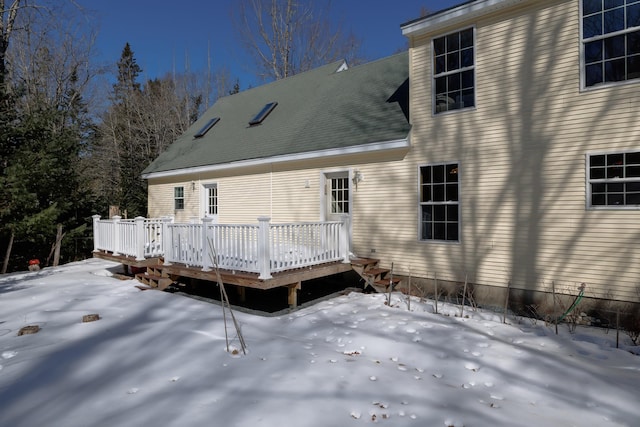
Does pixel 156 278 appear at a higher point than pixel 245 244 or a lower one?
lower

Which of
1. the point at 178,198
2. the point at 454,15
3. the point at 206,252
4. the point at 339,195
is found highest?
the point at 454,15

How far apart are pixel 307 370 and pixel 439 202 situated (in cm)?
472

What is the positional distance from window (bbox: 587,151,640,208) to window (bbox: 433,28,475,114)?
2355mm

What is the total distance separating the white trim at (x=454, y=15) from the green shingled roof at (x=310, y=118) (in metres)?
1.67

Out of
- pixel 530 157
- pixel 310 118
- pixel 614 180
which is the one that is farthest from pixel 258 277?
pixel 310 118

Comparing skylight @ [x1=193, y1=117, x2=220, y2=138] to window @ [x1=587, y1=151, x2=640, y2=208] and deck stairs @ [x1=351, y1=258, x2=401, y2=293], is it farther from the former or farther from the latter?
window @ [x1=587, y1=151, x2=640, y2=208]

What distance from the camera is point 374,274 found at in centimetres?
764

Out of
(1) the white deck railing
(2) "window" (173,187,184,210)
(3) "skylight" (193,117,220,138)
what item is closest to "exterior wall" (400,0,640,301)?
(1) the white deck railing

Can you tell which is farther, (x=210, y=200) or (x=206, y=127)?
(x=206, y=127)

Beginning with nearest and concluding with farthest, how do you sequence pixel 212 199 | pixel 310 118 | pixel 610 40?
pixel 610 40 → pixel 310 118 → pixel 212 199

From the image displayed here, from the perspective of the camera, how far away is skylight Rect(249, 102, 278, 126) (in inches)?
480

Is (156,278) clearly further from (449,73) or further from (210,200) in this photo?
(449,73)

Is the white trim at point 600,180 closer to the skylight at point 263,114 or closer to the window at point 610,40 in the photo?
the window at point 610,40

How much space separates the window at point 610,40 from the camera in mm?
5508
